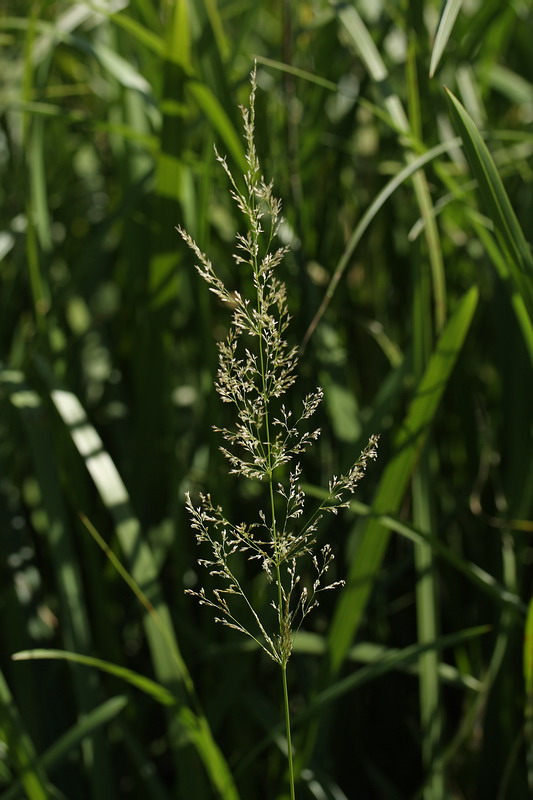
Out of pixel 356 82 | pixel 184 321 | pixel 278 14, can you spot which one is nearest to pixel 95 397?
pixel 184 321

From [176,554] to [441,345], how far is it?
407 millimetres

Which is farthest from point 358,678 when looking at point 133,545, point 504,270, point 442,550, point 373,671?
point 504,270

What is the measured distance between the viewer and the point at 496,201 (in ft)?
2.24

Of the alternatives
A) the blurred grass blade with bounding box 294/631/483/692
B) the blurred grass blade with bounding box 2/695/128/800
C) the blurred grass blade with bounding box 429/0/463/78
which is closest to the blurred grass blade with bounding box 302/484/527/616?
the blurred grass blade with bounding box 294/631/483/692

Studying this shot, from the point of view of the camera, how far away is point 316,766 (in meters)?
0.93

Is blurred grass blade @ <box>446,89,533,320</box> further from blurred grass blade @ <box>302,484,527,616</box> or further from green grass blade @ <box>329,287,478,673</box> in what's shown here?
blurred grass blade @ <box>302,484,527,616</box>

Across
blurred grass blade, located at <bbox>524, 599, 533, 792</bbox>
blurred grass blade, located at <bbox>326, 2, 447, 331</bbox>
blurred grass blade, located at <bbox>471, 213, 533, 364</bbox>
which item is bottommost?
blurred grass blade, located at <bbox>524, 599, 533, 792</bbox>

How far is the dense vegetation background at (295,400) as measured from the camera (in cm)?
90

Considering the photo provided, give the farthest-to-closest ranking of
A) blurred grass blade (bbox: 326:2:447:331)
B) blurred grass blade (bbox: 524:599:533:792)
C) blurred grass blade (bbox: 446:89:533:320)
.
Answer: blurred grass blade (bbox: 326:2:447:331)
blurred grass blade (bbox: 524:599:533:792)
blurred grass blade (bbox: 446:89:533:320)

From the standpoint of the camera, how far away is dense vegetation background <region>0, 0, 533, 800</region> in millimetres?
896

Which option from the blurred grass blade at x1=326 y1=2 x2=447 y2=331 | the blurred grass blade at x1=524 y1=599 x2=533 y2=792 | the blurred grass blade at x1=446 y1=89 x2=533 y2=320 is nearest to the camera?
the blurred grass blade at x1=446 y1=89 x2=533 y2=320

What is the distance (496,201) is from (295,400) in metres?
0.36

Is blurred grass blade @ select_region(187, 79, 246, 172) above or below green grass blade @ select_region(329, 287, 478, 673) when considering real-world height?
above

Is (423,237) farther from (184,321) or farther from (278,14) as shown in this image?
(278,14)
